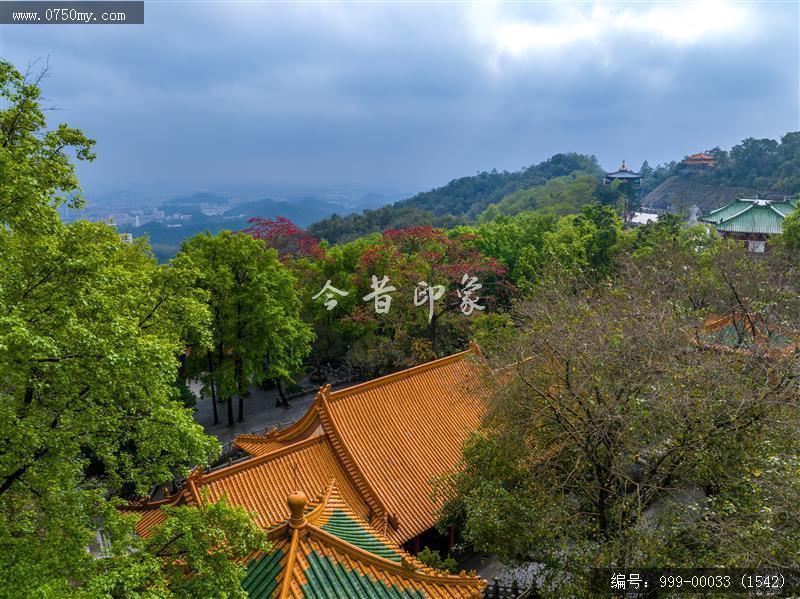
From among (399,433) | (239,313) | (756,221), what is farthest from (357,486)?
(756,221)

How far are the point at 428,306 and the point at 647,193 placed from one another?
8473cm

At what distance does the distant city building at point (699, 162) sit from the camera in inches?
2999

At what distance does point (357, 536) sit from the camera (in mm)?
6551

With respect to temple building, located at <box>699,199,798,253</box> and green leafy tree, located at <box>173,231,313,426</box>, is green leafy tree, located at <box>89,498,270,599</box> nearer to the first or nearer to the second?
green leafy tree, located at <box>173,231,313,426</box>

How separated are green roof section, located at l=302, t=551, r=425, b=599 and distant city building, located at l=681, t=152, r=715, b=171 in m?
86.3

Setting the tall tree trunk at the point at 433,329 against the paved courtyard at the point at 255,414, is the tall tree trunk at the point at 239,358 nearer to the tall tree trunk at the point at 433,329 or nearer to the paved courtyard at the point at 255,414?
the paved courtyard at the point at 255,414

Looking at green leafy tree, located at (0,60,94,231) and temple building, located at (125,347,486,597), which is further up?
green leafy tree, located at (0,60,94,231)

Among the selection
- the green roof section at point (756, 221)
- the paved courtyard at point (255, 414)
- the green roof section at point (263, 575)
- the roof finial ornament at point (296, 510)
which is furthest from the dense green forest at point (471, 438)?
the green roof section at point (756, 221)

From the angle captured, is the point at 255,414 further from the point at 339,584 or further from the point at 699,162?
the point at 699,162

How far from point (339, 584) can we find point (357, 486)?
3842 mm

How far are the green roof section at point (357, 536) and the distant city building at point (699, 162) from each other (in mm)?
85723

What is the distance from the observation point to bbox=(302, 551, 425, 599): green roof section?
5.56m

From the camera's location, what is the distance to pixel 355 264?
22719 mm

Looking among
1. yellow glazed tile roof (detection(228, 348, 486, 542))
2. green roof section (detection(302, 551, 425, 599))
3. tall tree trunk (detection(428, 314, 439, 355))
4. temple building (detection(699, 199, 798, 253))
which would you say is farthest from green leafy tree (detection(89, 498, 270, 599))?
temple building (detection(699, 199, 798, 253))
